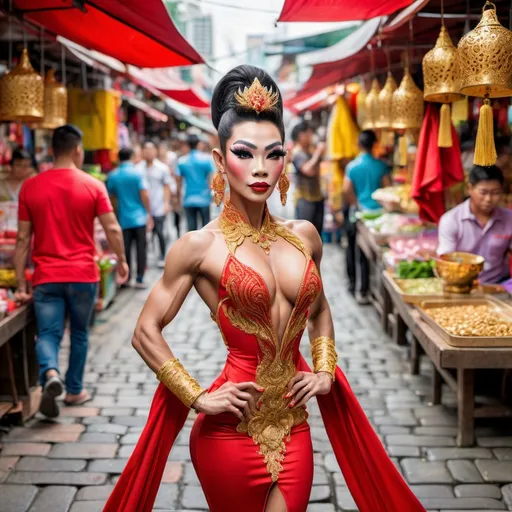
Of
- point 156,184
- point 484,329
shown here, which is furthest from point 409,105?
point 156,184

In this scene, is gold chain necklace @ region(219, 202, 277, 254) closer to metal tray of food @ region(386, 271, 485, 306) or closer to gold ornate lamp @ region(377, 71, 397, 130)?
metal tray of food @ region(386, 271, 485, 306)

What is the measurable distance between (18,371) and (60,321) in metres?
0.48

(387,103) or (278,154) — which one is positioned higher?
(387,103)

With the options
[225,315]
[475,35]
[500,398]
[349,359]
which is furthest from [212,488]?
[349,359]

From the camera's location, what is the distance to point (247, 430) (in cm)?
252

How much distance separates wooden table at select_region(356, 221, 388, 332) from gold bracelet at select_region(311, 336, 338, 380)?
15.5 feet

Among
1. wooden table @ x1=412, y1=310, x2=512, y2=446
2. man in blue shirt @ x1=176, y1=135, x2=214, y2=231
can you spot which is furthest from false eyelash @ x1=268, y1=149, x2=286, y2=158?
man in blue shirt @ x1=176, y1=135, x2=214, y2=231

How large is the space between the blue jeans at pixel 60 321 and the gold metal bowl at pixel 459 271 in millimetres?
2597

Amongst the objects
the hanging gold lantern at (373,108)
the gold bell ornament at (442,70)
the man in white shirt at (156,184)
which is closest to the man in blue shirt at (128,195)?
the man in white shirt at (156,184)

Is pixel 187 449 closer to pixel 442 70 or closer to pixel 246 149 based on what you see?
pixel 246 149

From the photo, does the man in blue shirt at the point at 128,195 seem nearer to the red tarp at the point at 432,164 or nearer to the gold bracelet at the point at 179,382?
the red tarp at the point at 432,164

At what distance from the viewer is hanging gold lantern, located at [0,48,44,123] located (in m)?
4.84

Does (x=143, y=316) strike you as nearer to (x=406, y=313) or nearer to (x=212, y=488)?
(x=212, y=488)

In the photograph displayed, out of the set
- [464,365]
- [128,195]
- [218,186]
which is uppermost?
[218,186]
